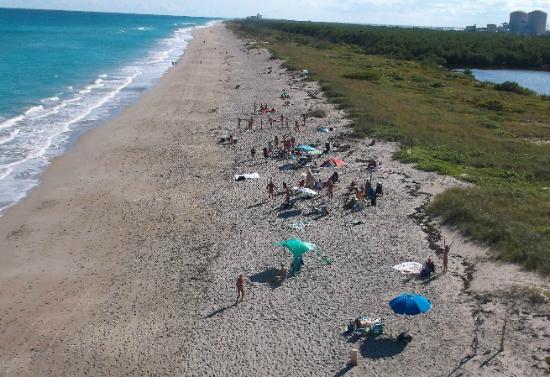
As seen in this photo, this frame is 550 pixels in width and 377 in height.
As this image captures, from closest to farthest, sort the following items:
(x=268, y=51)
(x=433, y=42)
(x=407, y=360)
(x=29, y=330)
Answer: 1. (x=407, y=360)
2. (x=29, y=330)
3. (x=268, y=51)
4. (x=433, y=42)

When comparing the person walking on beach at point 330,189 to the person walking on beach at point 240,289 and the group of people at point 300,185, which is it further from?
the person walking on beach at point 240,289

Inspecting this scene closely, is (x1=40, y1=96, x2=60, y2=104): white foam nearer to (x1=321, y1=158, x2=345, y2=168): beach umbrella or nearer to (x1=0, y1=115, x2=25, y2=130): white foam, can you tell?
(x1=0, y1=115, x2=25, y2=130): white foam

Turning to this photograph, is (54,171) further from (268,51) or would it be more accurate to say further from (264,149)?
(268,51)

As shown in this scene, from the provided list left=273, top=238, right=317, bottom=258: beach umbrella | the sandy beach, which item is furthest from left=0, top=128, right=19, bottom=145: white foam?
left=273, top=238, right=317, bottom=258: beach umbrella

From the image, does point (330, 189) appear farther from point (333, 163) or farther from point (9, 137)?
point (9, 137)

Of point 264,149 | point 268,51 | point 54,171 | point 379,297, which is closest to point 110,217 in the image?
point 54,171

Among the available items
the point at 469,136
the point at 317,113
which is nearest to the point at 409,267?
the point at 469,136

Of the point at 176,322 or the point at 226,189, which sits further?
the point at 226,189
